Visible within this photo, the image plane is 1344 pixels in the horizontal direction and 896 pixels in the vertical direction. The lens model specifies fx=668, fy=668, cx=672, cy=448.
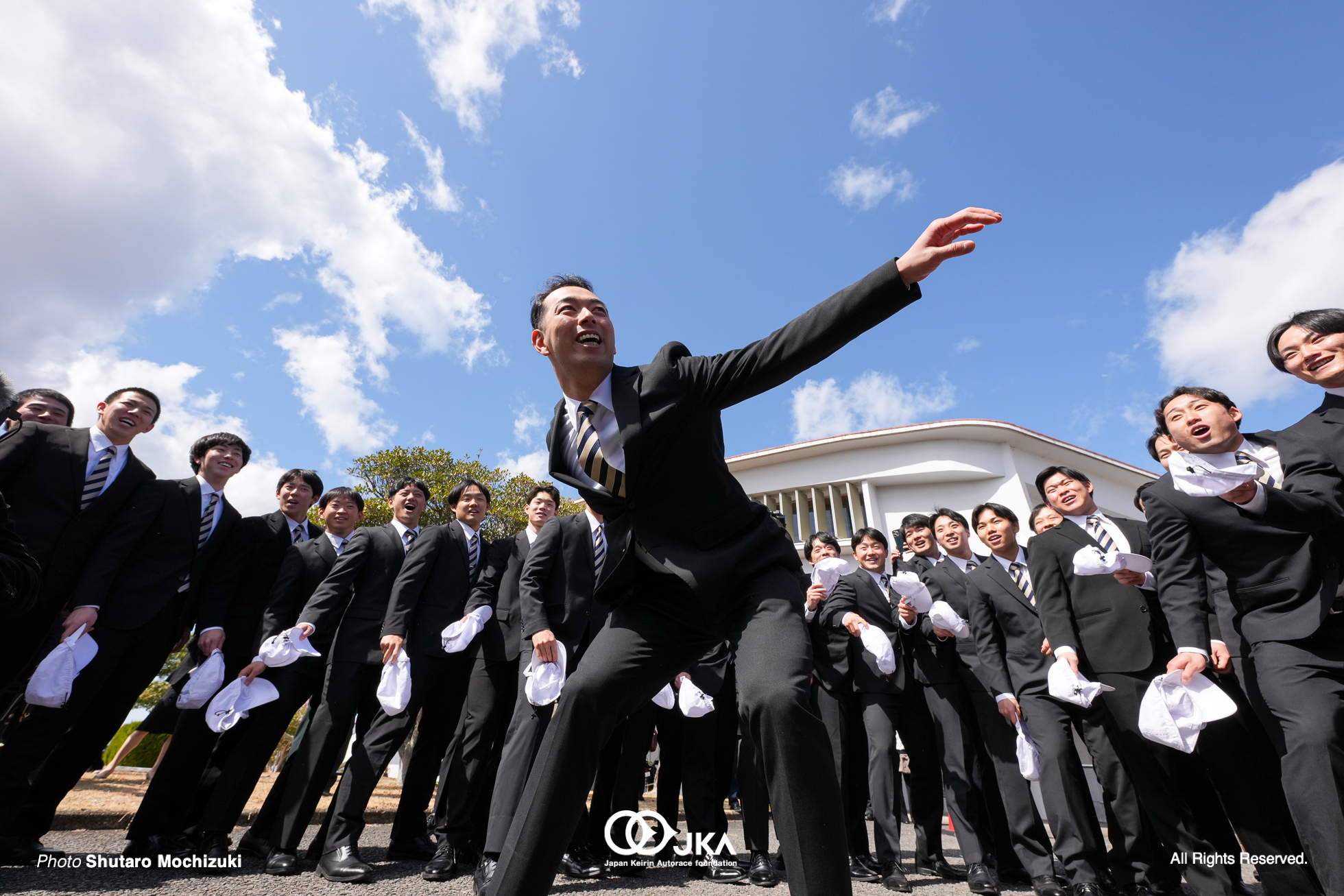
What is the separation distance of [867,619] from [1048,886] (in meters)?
2.08

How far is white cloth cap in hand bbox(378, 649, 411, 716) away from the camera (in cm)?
422

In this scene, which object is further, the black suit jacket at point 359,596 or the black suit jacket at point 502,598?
the black suit jacket at point 502,598

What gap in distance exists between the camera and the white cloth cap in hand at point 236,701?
4.20 meters

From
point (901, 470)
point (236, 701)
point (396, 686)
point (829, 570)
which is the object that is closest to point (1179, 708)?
point (829, 570)

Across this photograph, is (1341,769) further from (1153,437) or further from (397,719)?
(397,719)

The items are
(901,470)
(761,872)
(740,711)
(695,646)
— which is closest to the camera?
(740,711)

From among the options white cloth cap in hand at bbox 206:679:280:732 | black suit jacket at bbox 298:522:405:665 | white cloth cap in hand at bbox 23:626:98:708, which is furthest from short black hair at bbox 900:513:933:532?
white cloth cap in hand at bbox 23:626:98:708

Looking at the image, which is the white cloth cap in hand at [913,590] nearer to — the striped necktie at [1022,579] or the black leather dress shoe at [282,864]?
the striped necktie at [1022,579]

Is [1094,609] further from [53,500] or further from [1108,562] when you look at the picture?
[53,500]

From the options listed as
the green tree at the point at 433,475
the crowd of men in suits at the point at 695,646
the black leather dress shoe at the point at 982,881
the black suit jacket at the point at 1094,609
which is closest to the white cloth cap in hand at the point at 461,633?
the crowd of men in suits at the point at 695,646

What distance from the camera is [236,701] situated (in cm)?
429

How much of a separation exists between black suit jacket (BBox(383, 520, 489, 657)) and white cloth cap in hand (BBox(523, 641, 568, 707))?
1.07 metres

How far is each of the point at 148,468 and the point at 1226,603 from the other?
7.03 metres

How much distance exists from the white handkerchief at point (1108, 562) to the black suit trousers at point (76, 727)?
5.91 metres
